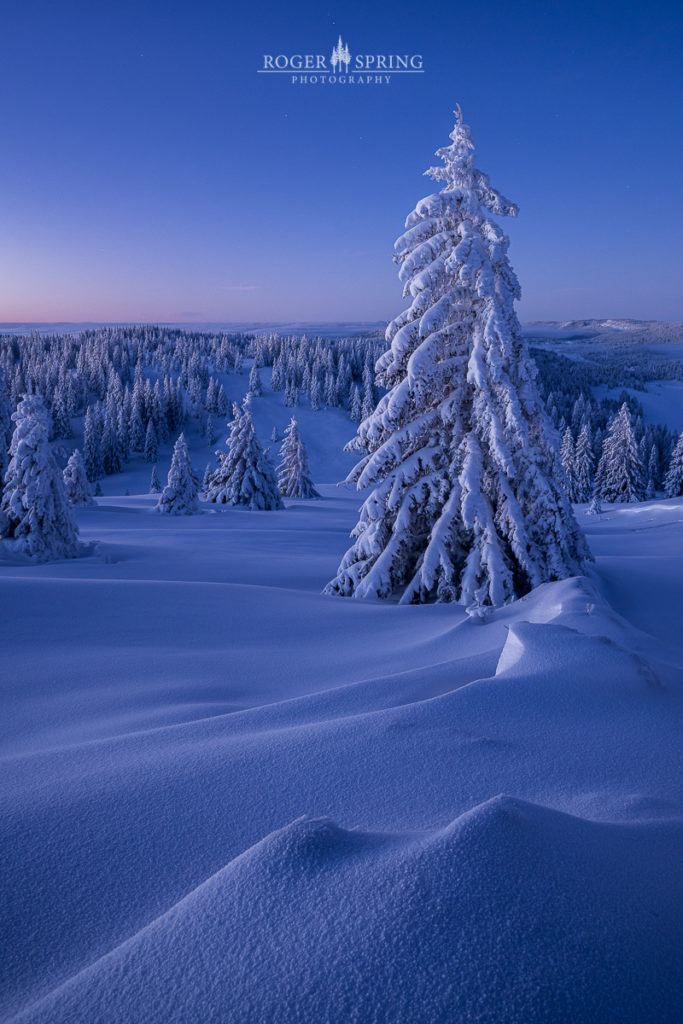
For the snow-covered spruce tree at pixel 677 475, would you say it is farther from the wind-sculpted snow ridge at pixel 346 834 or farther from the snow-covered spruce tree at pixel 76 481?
the wind-sculpted snow ridge at pixel 346 834

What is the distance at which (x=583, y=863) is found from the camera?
1.60m

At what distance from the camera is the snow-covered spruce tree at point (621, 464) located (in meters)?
51.6

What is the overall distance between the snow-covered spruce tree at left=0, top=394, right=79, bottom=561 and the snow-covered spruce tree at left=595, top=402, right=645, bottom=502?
4817 centimetres

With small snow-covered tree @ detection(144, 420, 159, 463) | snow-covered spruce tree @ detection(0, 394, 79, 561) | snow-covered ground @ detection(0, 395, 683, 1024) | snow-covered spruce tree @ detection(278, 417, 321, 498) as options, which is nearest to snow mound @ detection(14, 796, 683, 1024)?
snow-covered ground @ detection(0, 395, 683, 1024)

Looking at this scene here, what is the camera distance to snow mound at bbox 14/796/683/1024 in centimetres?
112

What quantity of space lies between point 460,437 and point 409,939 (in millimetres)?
8757

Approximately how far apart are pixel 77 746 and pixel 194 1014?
2.26 m

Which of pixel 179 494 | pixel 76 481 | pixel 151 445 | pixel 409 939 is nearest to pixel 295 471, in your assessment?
pixel 76 481

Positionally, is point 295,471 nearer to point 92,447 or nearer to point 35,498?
point 35,498

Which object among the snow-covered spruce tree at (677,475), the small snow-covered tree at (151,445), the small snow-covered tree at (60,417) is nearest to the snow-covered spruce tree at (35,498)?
the snow-covered spruce tree at (677,475)

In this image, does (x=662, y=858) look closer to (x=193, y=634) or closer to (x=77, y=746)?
(x=77, y=746)

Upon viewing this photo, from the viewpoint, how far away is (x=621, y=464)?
5306 cm

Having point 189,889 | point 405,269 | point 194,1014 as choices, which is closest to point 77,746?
point 189,889

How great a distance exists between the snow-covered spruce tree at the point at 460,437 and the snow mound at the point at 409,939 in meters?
7.25
